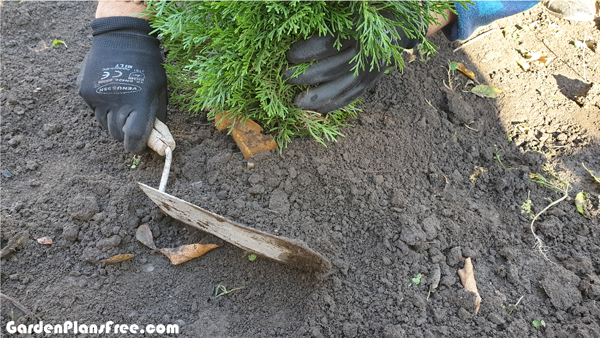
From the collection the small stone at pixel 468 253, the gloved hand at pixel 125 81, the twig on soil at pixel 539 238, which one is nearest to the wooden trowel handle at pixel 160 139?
the gloved hand at pixel 125 81

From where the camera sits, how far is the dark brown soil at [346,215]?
199 centimetres

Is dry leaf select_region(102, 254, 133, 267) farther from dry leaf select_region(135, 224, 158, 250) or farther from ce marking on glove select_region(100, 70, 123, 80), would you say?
ce marking on glove select_region(100, 70, 123, 80)

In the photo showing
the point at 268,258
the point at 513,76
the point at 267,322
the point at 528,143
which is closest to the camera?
the point at 267,322

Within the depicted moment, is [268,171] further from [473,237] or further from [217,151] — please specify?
[473,237]

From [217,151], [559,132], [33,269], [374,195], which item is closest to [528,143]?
[559,132]

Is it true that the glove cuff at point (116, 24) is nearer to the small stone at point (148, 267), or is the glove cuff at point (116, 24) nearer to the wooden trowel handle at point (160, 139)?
the wooden trowel handle at point (160, 139)

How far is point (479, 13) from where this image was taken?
2.79 metres

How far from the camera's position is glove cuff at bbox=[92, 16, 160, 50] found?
2795 millimetres

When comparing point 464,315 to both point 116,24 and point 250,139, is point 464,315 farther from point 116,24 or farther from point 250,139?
point 116,24

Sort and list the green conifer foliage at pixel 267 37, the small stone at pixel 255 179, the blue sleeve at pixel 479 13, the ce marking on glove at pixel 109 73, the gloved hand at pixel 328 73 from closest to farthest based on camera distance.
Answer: the green conifer foliage at pixel 267 37
the gloved hand at pixel 328 73
the small stone at pixel 255 179
the ce marking on glove at pixel 109 73
the blue sleeve at pixel 479 13

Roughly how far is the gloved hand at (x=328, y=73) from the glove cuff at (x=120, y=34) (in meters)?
1.35

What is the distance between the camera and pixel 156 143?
8.18 ft

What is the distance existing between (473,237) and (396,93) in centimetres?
123

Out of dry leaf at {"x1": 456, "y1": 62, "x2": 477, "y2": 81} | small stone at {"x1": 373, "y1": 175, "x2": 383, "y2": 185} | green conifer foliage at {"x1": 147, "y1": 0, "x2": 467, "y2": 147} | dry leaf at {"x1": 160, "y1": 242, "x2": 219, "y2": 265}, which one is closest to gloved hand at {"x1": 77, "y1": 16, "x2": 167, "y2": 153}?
green conifer foliage at {"x1": 147, "y1": 0, "x2": 467, "y2": 147}
